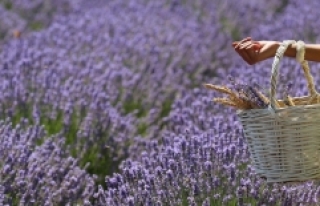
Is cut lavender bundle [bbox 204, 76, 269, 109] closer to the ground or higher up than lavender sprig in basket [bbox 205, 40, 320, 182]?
higher up

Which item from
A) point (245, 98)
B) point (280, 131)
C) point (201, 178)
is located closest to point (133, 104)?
point (201, 178)

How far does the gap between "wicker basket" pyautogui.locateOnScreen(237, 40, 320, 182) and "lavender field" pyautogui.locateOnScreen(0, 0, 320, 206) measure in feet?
0.49

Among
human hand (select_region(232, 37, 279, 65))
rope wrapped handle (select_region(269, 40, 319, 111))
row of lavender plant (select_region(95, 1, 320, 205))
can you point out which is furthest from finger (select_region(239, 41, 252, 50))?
row of lavender plant (select_region(95, 1, 320, 205))

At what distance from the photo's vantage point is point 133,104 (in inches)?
176

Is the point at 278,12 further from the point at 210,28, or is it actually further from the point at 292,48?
the point at 292,48

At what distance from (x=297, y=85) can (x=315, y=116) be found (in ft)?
4.87

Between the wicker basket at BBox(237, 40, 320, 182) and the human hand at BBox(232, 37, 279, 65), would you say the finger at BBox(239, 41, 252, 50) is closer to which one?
the human hand at BBox(232, 37, 279, 65)

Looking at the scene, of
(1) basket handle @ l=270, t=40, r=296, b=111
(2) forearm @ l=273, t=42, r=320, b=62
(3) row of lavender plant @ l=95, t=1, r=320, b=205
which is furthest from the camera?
(3) row of lavender plant @ l=95, t=1, r=320, b=205

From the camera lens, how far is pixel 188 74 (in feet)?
17.3

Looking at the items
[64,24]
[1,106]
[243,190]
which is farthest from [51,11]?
[243,190]

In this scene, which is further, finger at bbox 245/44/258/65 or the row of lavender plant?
the row of lavender plant

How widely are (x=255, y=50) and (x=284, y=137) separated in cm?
32

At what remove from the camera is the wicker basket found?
249 cm

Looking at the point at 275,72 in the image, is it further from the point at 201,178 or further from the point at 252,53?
the point at 201,178
